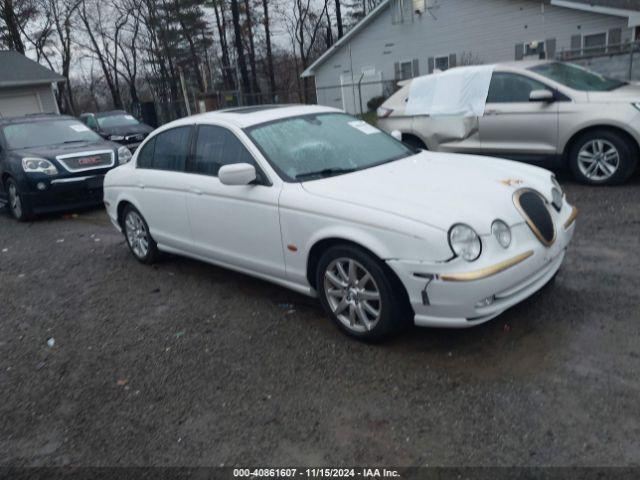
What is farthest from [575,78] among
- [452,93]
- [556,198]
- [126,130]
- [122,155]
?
[126,130]

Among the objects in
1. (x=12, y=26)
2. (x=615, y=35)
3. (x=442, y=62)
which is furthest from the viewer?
(x=12, y=26)

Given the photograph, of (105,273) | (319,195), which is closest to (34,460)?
(319,195)

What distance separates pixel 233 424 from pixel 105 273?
3.55m

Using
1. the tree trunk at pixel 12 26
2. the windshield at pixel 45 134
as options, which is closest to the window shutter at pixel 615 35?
the windshield at pixel 45 134

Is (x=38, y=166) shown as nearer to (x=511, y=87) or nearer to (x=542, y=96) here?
(x=511, y=87)

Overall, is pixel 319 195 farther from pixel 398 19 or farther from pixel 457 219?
pixel 398 19

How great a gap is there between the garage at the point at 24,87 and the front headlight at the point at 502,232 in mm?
27210

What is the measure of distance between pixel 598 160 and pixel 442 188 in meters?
4.49

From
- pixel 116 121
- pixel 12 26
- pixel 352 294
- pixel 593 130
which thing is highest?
pixel 12 26

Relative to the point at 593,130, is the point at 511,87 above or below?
above

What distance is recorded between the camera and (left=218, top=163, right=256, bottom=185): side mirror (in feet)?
13.4

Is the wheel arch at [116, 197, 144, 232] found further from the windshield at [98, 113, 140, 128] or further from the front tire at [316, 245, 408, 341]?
the windshield at [98, 113, 140, 128]

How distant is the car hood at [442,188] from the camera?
346cm

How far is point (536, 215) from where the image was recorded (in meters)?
3.71
